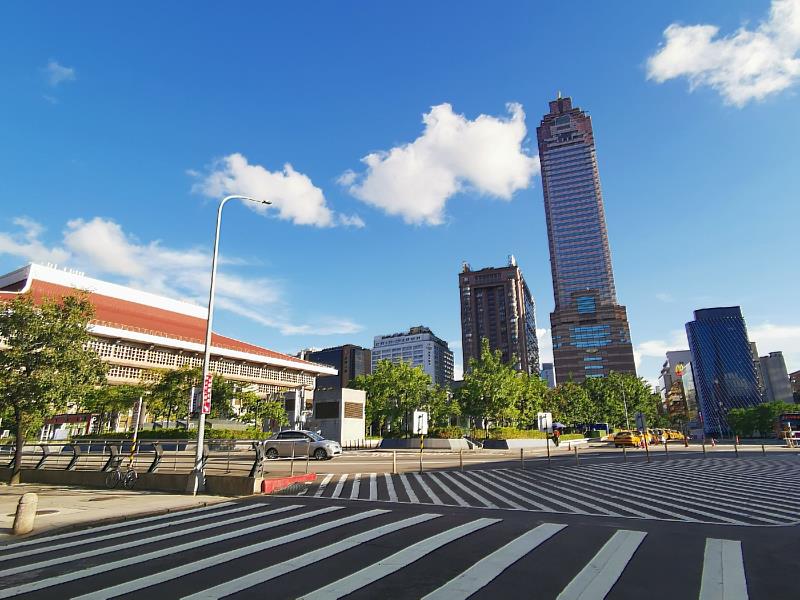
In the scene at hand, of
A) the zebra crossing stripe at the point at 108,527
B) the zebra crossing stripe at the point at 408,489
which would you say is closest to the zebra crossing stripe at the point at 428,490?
the zebra crossing stripe at the point at 408,489

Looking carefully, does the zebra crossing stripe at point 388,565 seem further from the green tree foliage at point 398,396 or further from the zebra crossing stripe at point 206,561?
the green tree foliage at point 398,396

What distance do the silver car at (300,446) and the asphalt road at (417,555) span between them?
50.9ft

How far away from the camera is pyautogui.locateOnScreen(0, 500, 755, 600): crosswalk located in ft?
17.3

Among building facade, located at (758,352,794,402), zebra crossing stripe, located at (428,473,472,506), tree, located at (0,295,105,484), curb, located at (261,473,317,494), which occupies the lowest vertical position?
zebra crossing stripe, located at (428,473,472,506)

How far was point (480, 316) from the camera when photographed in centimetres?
19212

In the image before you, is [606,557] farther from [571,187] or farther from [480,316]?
[571,187]

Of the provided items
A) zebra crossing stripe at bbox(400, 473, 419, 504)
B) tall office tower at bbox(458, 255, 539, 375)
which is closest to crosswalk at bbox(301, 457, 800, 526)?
zebra crossing stripe at bbox(400, 473, 419, 504)

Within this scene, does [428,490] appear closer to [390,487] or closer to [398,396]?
[390,487]

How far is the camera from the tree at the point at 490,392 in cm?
4603

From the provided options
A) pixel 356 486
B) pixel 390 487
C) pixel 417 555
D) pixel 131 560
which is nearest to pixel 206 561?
pixel 131 560

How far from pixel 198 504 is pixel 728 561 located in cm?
1126

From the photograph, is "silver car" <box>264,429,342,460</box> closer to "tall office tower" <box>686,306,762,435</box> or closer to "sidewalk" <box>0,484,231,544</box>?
"sidewalk" <box>0,484,231,544</box>

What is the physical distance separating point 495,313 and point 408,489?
18102 centimetres

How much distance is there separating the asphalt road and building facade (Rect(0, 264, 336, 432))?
2010 inches
